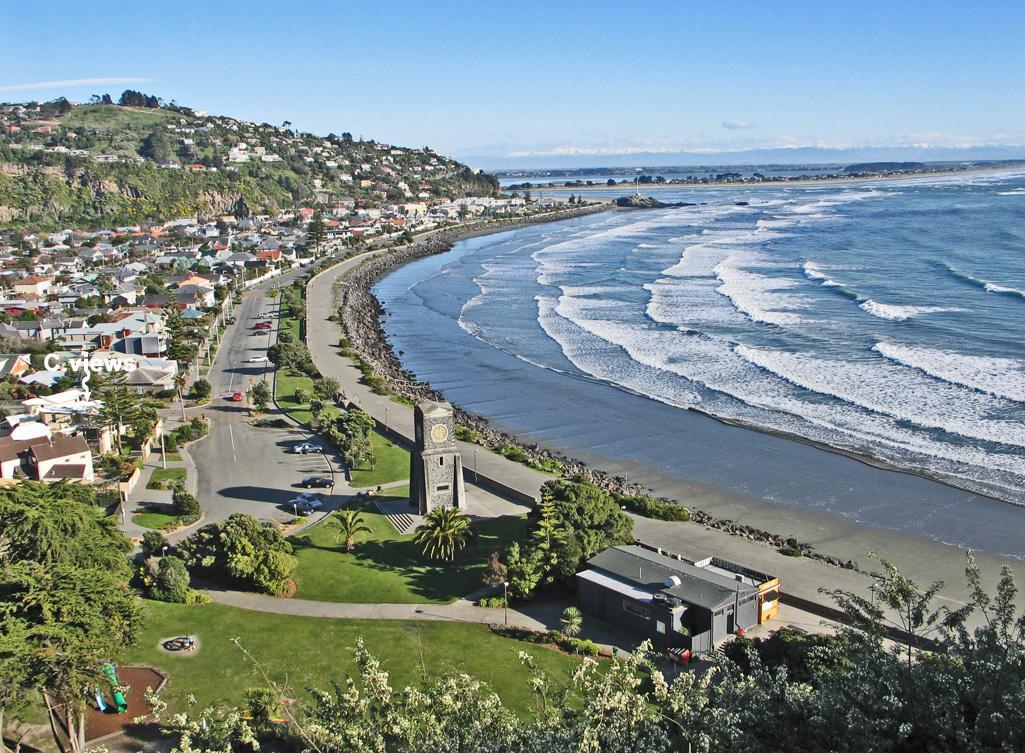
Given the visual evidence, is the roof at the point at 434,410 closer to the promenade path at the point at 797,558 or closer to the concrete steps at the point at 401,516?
the concrete steps at the point at 401,516

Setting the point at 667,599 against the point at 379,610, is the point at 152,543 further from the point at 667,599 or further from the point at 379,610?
the point at 667,599

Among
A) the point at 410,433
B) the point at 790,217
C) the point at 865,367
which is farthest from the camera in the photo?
the point at 790,217

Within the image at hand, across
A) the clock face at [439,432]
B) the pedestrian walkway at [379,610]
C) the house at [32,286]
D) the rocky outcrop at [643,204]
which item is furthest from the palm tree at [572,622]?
the rocky outcrop at [643,204]

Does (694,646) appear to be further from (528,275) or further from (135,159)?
(135,159)

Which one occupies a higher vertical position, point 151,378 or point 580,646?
point 151,378

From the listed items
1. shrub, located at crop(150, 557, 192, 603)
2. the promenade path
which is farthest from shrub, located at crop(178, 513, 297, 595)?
the promenade path

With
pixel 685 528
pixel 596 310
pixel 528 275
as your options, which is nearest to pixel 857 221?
pixel 528 275

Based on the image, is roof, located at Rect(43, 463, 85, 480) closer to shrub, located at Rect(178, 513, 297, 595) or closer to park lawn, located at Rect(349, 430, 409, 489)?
shrub, located at Rect(178, 513, 297, 595)

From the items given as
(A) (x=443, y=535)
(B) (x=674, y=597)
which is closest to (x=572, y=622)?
(B) (x=674, y=597)
